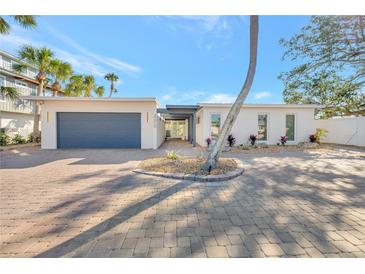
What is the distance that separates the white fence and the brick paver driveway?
10875mm

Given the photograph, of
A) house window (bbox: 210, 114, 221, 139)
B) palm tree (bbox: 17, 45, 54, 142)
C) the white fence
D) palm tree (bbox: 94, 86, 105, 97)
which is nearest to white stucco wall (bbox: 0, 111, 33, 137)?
palm tree (bbox: 17, 45, 54, 142)

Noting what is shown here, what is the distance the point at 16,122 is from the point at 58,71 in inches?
Result: 259

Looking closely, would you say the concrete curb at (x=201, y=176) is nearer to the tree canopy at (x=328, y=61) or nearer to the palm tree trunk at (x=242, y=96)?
the palm tree trunk at (x=242, y=96)

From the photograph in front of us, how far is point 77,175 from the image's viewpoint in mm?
4965

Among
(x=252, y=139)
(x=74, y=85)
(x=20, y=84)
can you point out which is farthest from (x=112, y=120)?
(x=20, y=84)

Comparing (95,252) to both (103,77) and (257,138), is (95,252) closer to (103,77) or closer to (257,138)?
(257,138)

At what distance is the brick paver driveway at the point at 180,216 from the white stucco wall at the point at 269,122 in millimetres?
6530

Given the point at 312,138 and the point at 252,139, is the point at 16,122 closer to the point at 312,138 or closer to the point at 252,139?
the point at 252,139

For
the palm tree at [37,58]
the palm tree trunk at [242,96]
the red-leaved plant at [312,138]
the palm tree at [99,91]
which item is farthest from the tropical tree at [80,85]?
the red-leaved plant at [312,138]

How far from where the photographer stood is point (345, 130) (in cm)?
1338
